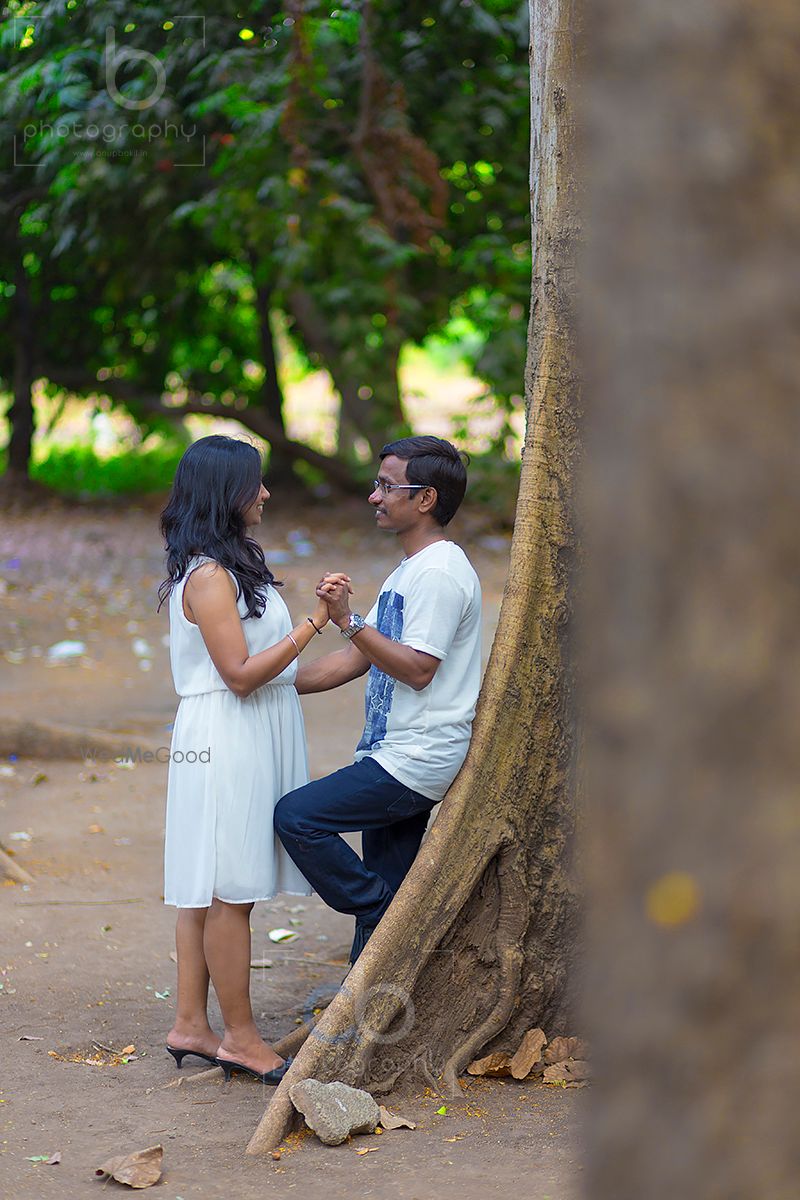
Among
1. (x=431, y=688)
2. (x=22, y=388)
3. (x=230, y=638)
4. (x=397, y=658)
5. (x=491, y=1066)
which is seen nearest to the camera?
(x=397, y=658)

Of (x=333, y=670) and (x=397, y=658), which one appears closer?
(x=397, y=658)

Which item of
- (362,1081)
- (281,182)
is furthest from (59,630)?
(362,1081)

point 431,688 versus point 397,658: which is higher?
point 397,658

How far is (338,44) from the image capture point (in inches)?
464

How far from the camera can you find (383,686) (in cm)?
369

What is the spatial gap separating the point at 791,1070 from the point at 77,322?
1627 cm

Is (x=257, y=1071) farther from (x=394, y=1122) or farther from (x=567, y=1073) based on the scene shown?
(x=567, y=1073)

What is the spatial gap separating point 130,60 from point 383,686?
33.6ft

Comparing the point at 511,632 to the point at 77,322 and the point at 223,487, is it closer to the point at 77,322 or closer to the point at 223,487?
the point at 223,487

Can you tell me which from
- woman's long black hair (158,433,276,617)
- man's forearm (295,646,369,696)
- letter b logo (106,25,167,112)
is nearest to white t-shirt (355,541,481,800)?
man's forearm (295,646,369,696)

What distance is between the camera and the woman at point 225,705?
3557mm

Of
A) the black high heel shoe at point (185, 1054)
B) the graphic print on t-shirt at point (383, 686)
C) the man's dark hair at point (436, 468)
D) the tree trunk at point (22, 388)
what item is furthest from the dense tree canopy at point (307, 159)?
the black high heel shoe at point (185, 1054)

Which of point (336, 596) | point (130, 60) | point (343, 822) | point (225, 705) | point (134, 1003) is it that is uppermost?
point (130, 60)

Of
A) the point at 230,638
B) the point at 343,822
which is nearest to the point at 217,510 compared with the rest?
the point at 230,638
